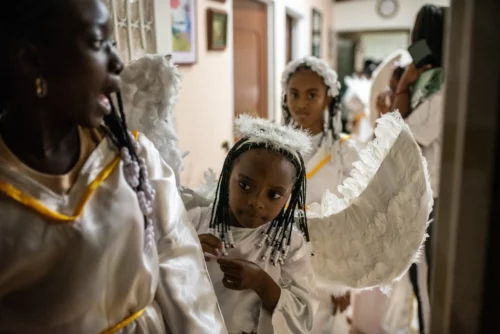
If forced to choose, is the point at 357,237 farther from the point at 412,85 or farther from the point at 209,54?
the point at 209,54

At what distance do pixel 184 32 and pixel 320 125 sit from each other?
0.60m

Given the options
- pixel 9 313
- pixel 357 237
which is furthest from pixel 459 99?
pixel 357 237

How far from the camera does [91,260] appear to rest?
0.60 metres

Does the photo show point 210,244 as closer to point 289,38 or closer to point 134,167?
point 134,167

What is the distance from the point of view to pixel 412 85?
1845 mm

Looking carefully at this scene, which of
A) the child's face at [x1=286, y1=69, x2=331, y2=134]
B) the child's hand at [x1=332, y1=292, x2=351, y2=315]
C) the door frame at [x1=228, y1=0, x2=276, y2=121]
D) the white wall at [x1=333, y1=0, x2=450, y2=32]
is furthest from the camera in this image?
the white wall at [x1=333, y1=0, x2=450, y2=32]

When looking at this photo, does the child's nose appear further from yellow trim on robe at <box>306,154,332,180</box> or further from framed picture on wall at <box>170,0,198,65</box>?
framed picture on wall at <box>170,0,198,65</box>

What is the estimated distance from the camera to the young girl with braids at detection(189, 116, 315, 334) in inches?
37.7

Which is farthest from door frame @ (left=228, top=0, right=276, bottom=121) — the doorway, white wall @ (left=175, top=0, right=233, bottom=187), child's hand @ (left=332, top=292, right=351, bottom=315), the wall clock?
the wall clock

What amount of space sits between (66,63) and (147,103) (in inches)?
15.3

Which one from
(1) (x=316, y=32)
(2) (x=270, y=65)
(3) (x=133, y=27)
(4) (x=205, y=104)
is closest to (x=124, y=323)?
(3) (x=133, y=27)

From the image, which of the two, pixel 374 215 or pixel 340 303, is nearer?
pixel 374 215

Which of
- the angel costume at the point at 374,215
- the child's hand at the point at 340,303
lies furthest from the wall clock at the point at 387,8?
the angel costume at the point at 374,215

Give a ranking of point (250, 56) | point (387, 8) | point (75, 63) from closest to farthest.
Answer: point (75, 63)
point (250, 56)
point (387, 8)
